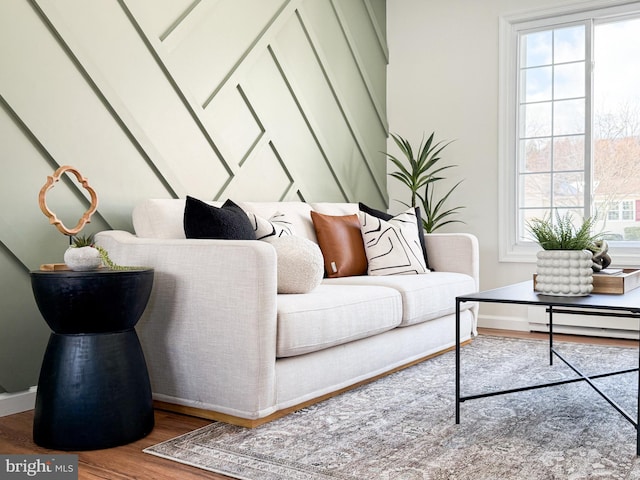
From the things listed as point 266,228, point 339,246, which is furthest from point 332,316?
point 339,246

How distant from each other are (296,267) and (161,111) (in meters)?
1.11

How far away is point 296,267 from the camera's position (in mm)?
2764

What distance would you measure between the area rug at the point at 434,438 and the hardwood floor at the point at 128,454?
0.06 meters

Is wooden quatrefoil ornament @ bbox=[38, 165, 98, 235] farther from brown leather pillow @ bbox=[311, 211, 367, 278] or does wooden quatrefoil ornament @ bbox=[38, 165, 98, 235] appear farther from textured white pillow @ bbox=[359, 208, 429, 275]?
textured white pillow @ bbox=[359, 208, 429, 275]

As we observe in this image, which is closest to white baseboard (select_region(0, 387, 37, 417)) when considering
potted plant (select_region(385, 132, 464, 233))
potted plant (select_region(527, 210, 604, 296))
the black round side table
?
the black round side table

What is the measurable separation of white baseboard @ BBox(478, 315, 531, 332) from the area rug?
154 cm

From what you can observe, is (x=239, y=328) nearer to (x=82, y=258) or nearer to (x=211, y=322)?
(x=211, y=322)

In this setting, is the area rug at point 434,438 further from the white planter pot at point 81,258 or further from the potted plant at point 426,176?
the potted plant at point 426,176

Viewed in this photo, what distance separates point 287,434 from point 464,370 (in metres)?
1.32

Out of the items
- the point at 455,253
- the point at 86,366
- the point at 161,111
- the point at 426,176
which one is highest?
the point at 161,111

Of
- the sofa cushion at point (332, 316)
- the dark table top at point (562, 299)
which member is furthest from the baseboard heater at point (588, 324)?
the sofa cushion at point (332, 316)

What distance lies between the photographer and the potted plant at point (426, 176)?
477 centimetres

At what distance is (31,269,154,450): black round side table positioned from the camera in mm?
2145

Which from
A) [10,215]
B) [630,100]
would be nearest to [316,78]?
[630,100]
